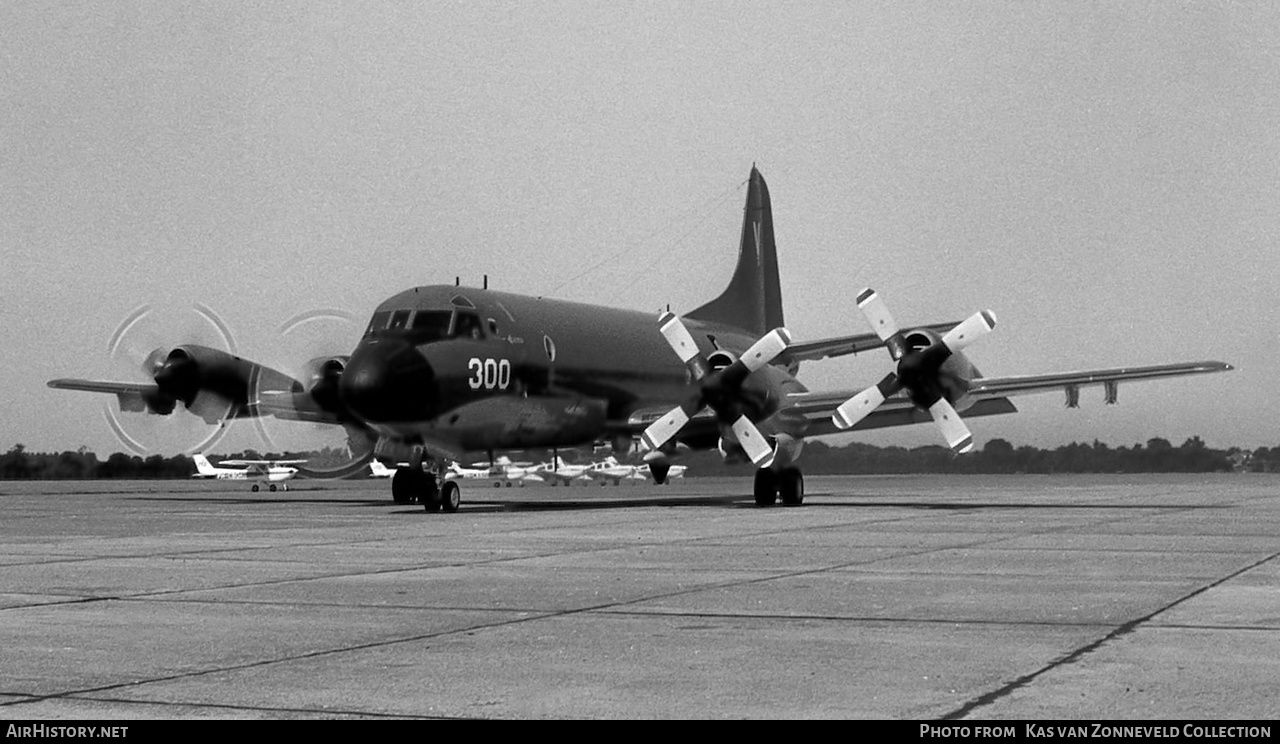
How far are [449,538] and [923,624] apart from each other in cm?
1181

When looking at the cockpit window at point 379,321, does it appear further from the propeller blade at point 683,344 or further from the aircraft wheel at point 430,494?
the propeller blade at point 683,344

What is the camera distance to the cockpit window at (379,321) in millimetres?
30531

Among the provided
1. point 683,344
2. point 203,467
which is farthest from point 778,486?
point 203,467

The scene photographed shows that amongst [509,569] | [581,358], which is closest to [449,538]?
[509,569]

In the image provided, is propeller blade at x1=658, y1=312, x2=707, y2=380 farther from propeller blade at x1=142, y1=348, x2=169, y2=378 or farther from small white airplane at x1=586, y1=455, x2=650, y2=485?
small white airplane at x1=586, y1=455, x2=650, y2=485

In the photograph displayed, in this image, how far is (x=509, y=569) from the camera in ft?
53.8

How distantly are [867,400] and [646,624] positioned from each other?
2201 cm

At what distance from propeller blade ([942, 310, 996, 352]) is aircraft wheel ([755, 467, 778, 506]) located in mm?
5384

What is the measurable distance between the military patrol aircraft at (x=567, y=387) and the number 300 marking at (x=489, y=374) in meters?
0.04

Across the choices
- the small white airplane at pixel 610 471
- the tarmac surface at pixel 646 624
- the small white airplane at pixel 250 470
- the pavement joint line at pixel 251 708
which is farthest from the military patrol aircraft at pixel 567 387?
the small white airplane at pixel 610 471

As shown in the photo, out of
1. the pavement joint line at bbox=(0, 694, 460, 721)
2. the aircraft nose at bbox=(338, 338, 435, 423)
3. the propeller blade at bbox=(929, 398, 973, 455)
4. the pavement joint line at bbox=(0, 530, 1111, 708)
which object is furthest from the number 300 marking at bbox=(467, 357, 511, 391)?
the pavement joint line at bbox=(0, 694, 460, 721)

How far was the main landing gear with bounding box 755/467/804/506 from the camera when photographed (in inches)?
1346

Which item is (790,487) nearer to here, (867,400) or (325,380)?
(867,400)
